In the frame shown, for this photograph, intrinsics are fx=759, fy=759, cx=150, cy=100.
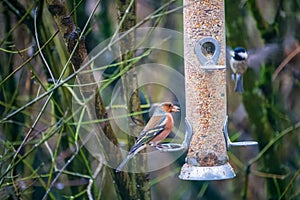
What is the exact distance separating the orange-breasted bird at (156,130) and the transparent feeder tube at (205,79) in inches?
6.3

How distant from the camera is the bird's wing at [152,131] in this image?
3719 millimetres

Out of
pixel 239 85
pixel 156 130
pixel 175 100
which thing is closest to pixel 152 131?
pixel 156 130

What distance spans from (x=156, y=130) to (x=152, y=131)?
0.02m

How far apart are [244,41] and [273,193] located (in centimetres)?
123

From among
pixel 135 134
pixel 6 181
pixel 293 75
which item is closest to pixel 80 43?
pixel 135 134

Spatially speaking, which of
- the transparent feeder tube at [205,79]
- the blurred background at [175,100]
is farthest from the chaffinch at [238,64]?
the transparent feeder tube at [205,79]

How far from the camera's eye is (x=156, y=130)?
3.74 meters

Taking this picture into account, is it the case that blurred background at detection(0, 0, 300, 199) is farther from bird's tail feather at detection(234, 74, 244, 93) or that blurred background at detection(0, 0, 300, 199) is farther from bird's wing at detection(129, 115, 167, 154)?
bird's wing at detection(129, 115, 167, 154)

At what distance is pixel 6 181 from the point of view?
4.34 metres

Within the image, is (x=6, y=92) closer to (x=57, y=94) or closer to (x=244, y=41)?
(x=57, y=94)

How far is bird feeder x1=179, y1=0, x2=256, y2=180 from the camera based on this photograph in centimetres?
393

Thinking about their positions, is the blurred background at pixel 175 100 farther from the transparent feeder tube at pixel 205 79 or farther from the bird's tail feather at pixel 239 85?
the transparent feeder tube at pixel 205 79

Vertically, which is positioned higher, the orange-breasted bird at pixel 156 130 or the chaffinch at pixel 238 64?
the chaffinch at pixel 238 64

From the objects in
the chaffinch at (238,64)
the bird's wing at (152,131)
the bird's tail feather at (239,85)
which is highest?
the chaffinch at (238,64)
